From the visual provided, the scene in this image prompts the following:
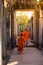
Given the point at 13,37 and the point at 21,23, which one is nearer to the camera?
the point at 13,37

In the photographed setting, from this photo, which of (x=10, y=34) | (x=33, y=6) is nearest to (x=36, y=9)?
(x=33, y=6)

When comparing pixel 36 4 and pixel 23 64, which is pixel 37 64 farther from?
pixel 36 4

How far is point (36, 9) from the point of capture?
72.7 ft

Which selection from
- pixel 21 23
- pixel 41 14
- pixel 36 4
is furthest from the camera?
pixel 21 23

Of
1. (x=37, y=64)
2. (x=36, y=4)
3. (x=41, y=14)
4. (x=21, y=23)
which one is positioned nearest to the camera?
(x=37, y=64)

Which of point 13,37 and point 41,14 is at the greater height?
point 41,14

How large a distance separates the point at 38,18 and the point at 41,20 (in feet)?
2.00

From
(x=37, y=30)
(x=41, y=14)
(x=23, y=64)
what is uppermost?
(x=41, y=14)

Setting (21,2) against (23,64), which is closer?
(23,64)

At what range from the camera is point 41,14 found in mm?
20750

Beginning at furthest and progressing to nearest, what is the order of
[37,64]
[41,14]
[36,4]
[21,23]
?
[21,23], [36,4], [41,14], [37,64]

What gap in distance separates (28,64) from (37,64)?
0.46 m

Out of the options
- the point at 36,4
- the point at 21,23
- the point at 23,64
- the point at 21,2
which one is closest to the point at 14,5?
the point at 21,2

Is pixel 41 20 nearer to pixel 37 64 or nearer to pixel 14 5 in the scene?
pixel 14 5
